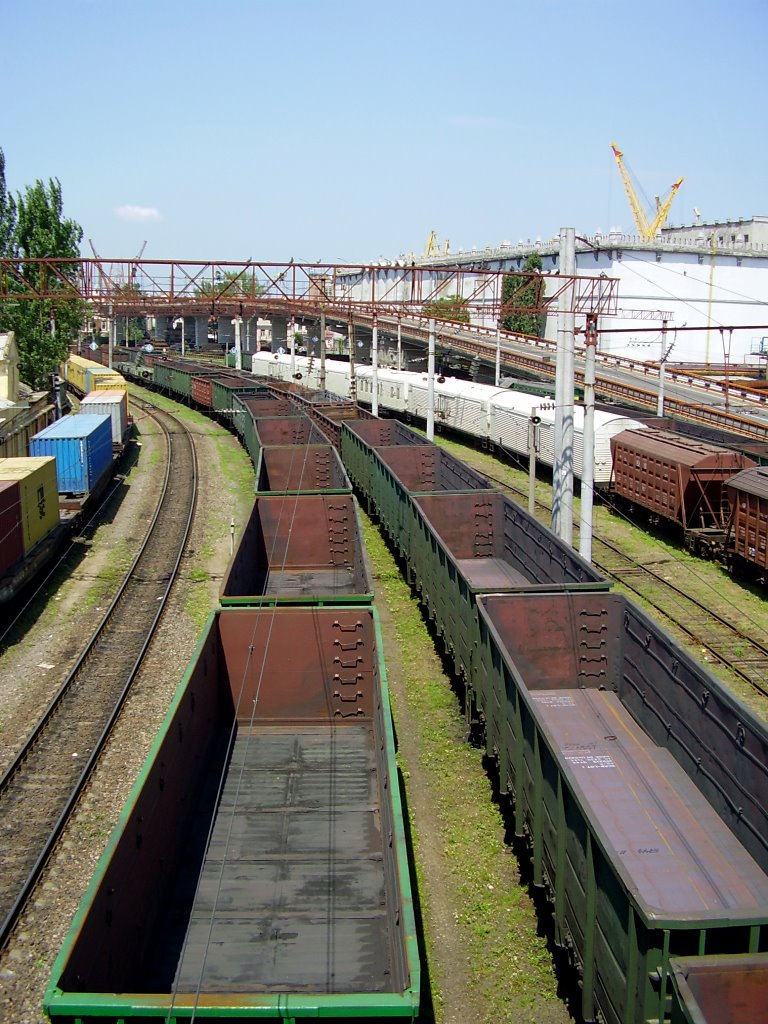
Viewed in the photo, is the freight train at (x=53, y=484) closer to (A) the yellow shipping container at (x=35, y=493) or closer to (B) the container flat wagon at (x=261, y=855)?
(A) the yellow shipping container at (x=35, y=493)

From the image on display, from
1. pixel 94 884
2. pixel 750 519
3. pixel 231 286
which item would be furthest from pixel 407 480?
Result: pixel 94 884

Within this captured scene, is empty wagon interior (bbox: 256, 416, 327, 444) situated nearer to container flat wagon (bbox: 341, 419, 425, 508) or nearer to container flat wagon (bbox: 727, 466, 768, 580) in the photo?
container flat wagon (bbox: 341, 419, 425, 508)

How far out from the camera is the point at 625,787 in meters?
9.66

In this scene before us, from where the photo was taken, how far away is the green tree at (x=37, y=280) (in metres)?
36.6

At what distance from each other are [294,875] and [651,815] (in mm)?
3747

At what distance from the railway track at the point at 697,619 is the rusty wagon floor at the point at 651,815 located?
4919 mm

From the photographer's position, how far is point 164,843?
7.75 meters

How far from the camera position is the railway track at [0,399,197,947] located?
32.7 feet

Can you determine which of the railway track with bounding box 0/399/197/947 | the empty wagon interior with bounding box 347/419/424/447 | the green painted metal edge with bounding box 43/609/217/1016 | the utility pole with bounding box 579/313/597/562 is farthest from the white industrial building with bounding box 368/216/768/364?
the green painted metal edge with bounding box 43/609/217/1016

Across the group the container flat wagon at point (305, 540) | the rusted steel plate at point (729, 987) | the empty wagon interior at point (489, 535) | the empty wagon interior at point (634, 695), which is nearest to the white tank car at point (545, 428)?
the empty wagon interior at point (489, 535)

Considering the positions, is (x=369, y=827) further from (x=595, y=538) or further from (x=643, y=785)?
(x=595, y=538)

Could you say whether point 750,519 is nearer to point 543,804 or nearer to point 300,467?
point 300,467

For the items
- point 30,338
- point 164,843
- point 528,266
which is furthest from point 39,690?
point 528,266

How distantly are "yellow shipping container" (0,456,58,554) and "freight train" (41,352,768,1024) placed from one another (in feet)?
23.2
